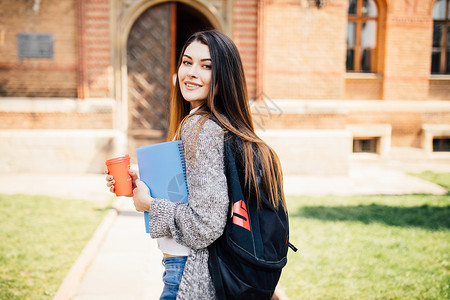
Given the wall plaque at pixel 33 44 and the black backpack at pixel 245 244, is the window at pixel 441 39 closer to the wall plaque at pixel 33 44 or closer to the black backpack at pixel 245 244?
the wall plaque at pixel 33 44

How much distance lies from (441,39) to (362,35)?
2.59 metres

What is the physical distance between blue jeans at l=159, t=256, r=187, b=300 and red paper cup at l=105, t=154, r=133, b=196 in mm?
397

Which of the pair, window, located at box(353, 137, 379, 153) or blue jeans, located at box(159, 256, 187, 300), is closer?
blue jeans, located at box(159, 256, 187, 300)

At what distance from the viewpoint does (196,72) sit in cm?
176

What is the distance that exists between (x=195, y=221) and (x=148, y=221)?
30cm

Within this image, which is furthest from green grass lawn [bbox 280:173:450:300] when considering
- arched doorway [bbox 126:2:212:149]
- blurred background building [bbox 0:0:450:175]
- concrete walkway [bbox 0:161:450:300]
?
arched doorway [bbox 126:2:212:149]

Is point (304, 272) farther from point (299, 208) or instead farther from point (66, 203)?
point (66, 203)

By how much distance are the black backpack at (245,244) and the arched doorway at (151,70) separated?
7729mm

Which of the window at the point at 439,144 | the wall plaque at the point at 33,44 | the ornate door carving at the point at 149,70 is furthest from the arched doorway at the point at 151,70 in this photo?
the window at the point at 439,144

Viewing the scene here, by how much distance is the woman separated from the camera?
1.53 meters

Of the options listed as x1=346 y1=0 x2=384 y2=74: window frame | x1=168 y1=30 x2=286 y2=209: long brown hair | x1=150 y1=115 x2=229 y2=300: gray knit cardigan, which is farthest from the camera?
x1=346 y1=0 x2=384 y2=74: window frame

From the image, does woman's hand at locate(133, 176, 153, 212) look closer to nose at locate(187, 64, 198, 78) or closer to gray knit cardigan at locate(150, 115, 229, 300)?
gray knit cardigan at locate(150, 115, 229, 300)

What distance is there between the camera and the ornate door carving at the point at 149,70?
29.4 ft

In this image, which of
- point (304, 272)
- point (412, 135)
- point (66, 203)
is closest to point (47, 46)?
point (66, 203)
